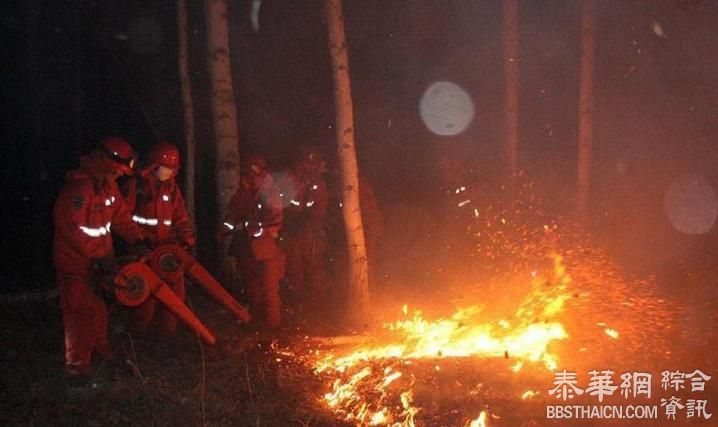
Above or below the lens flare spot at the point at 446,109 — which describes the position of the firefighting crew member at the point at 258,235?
below

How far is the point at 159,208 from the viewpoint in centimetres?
689

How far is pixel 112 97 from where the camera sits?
1509 cm

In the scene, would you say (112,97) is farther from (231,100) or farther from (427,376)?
(427,376)

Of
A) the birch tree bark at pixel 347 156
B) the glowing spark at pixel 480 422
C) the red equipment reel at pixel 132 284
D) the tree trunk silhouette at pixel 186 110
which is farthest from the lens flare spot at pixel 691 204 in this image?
the red equipment reel at pixel 132 284

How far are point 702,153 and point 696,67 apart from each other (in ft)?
6.84

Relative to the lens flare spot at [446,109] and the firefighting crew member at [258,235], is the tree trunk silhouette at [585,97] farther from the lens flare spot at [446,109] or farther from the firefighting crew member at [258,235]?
the firefighting crew member at [258,235]

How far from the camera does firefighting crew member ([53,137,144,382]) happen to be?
561 centimetres

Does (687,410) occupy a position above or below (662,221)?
below

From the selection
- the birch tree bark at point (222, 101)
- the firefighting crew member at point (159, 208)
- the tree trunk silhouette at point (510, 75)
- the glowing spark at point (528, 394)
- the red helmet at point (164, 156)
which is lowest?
the glowing spark at point (528, 394)

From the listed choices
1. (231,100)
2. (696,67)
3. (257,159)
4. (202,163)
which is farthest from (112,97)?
(696,67)

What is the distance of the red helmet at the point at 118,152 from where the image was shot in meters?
5.78

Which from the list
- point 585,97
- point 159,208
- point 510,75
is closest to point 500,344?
point 159,208

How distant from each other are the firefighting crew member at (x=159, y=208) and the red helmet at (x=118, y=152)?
2.54 ft

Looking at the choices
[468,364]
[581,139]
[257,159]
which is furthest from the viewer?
[581,139]
